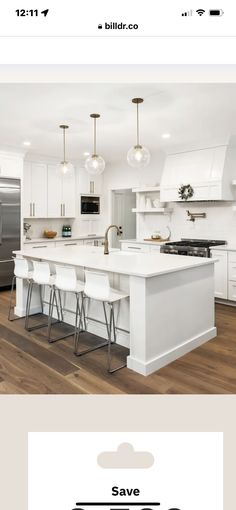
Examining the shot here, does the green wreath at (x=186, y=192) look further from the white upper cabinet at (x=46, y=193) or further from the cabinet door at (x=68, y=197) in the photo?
the cabinet door at (x=68, y=197)

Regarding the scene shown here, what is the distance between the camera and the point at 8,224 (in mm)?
5762

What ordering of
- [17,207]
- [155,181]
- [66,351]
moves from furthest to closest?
[155,181] < [17,207] < [66,351]

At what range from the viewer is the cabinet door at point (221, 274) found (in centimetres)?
486

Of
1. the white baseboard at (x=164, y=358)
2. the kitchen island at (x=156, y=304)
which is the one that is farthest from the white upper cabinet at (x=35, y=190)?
the white baseboard at (x=164, y=358)

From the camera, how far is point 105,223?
7.62m

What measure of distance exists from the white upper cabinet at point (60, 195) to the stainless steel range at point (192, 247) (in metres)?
2.37

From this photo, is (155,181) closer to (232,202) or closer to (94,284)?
(232,202)

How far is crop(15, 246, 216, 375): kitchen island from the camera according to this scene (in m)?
2.65

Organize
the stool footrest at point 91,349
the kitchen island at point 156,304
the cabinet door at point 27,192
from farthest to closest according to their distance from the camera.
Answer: the cabinet door at point 27,192, the stool footrest at point 91,349, the kitchen island at point 156,304

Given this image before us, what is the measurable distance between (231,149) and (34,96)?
10.1 ft

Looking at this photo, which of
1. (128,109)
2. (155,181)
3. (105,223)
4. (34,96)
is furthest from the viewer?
(105,223)
